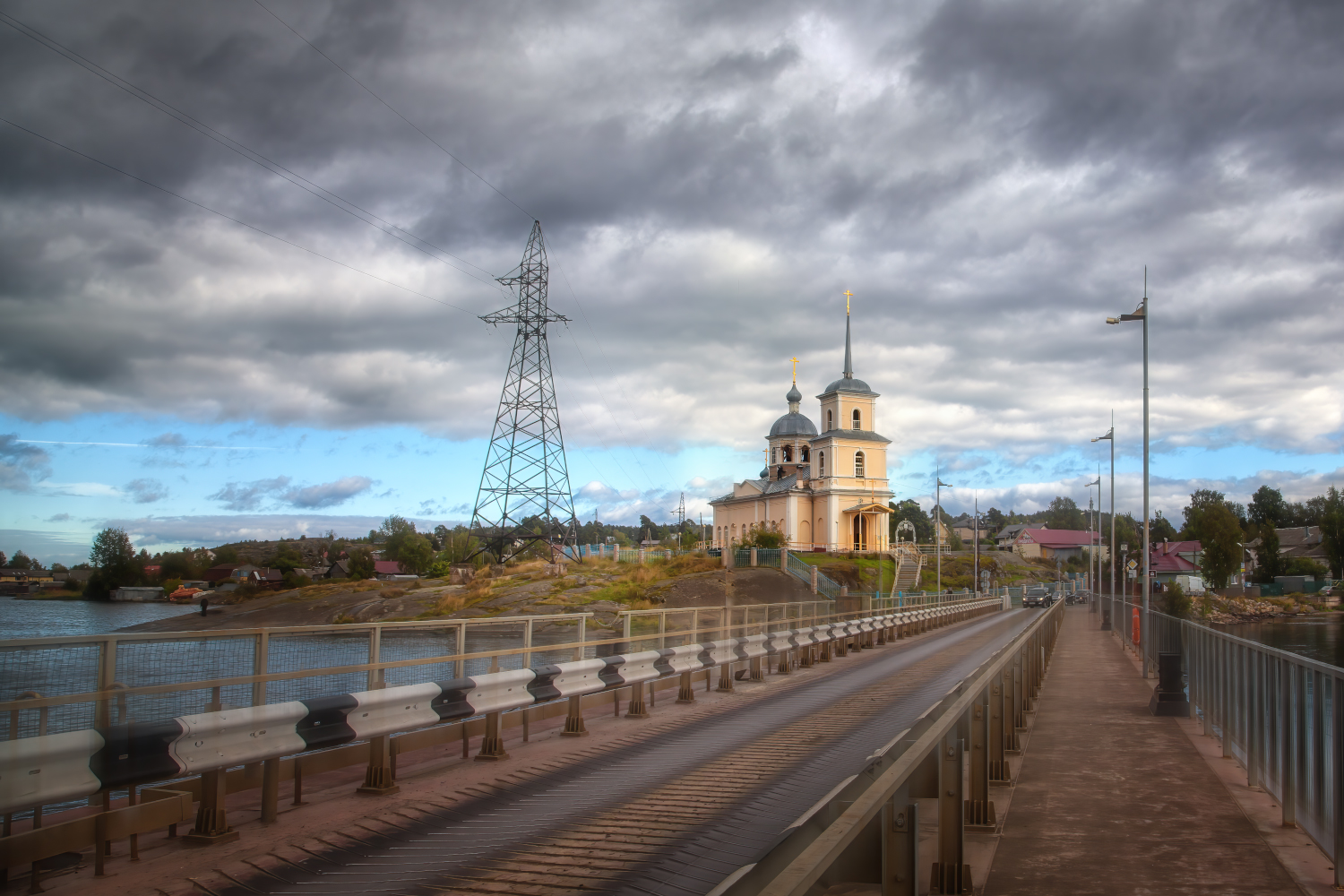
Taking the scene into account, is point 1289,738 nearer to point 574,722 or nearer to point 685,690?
point 574,722

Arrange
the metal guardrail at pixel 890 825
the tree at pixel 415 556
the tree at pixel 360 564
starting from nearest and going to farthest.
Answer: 1. the metal guardrail at pixel 890 825
2. the tree at pixel 360 564
3. the tree at pixel 415 556

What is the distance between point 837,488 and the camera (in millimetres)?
→ 102250

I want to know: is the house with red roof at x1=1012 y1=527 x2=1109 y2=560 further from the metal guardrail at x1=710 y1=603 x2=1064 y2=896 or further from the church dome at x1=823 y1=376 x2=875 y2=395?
the metal guardrail at x1=710 y1=603 x2=1064 y2=896

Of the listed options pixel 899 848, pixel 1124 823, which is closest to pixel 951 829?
pixel 899 848

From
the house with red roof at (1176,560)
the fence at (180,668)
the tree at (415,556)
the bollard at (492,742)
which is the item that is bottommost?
the house with red roof at (1176,560)

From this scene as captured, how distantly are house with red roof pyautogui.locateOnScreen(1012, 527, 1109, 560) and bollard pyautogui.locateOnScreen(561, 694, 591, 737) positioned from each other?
6634 inches

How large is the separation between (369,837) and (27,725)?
251 centimetres

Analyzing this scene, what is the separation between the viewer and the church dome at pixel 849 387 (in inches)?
4240

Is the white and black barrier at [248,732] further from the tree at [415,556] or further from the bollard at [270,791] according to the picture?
the tree at [415,556]

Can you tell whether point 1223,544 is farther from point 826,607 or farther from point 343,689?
point 343,689

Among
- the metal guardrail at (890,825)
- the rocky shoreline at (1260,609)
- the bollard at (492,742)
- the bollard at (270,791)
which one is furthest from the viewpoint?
the rocky shoreline at (1260,609)

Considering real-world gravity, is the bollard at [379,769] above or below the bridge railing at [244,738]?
below

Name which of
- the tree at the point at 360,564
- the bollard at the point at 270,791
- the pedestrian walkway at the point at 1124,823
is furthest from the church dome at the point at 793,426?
the bollard at the point at 270,791

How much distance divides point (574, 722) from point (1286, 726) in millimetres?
8152
